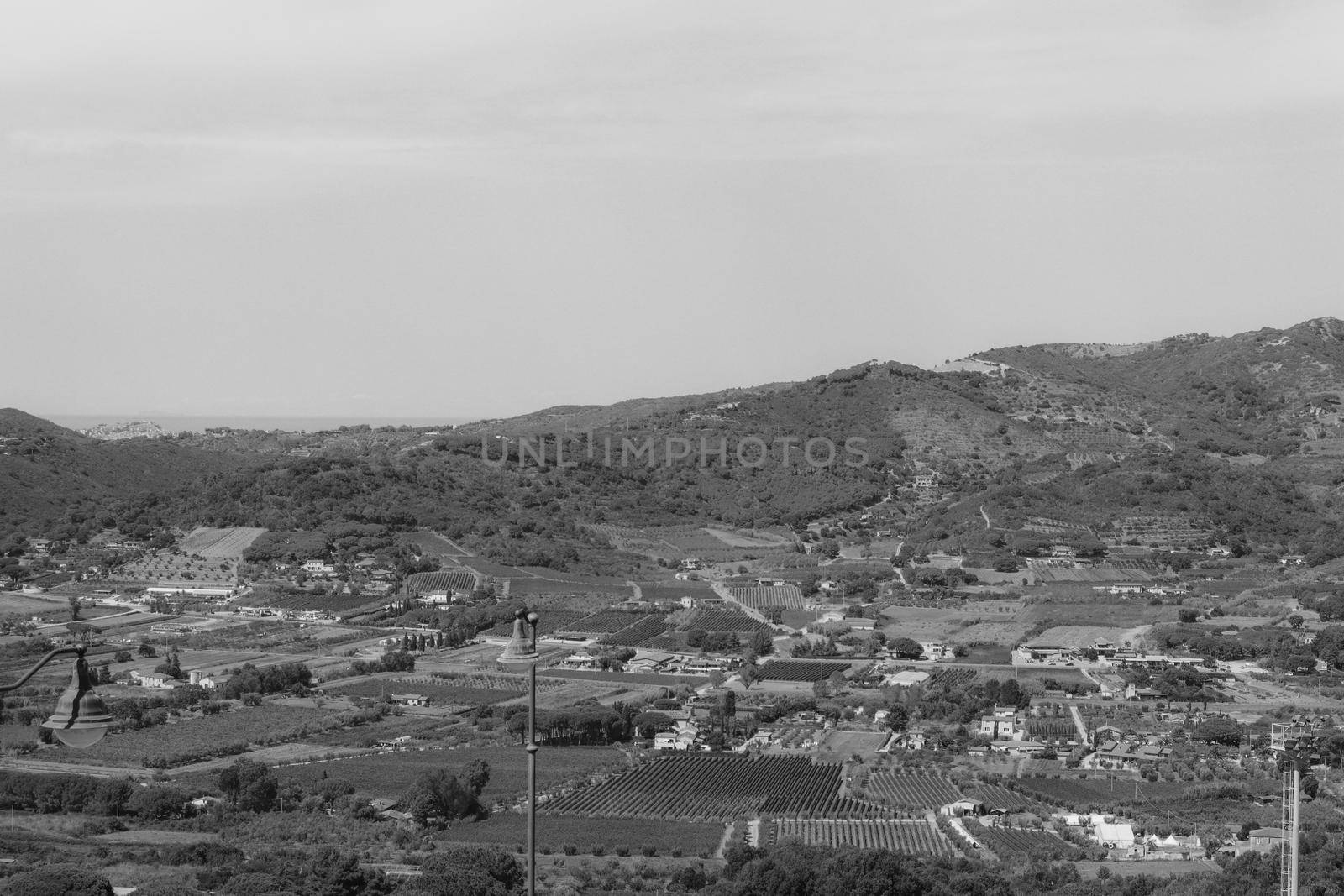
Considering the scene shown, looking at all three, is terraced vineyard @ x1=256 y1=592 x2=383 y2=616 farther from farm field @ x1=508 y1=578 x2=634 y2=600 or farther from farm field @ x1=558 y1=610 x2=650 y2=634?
farm field @ x1=558 y1=610 x2=650 y2=634

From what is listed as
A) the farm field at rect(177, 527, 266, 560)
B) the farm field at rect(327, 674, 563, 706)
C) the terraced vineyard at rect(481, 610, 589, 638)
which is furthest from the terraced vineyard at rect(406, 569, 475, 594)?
the farm field at rect(327, 674, 563, 706)

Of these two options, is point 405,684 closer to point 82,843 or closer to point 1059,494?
point 82,843

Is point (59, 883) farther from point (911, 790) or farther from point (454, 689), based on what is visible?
point (454, 689)

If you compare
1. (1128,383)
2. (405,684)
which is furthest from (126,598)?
(1128,383)

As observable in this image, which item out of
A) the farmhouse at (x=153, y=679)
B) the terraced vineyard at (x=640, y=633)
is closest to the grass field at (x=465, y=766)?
the farmhouse at (x=153, y=679)

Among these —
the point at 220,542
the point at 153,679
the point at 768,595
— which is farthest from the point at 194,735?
the point at 220,542

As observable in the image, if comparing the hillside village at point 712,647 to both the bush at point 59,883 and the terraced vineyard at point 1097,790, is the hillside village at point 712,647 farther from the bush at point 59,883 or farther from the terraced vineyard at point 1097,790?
the bush at point 59,883
